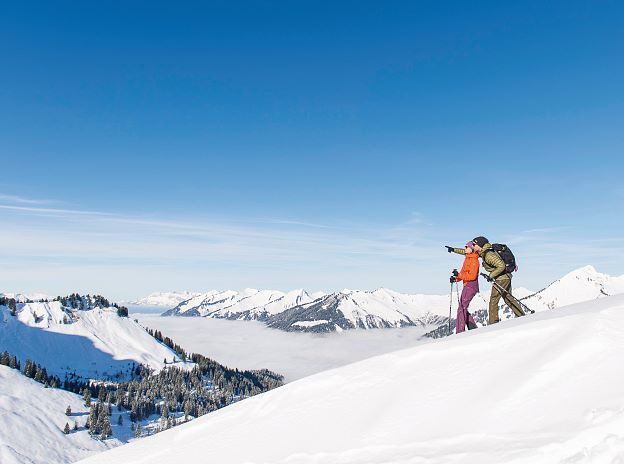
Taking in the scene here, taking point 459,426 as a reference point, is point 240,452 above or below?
below

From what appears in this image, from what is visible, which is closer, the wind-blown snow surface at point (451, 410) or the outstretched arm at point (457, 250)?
the wind-blown snow surface at point (451, 410)

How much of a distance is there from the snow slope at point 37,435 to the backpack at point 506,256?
619 ft

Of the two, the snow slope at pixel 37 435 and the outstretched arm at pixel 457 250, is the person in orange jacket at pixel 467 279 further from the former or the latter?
the snow slope at pixel 37 435

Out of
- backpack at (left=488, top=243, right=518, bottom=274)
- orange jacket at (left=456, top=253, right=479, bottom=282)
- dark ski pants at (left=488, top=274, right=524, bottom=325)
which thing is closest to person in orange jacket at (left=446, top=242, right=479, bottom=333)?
orange jacket at (left=456, top=253, right=479, bottom=282)

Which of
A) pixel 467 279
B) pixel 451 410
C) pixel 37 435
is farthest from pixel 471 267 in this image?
pixel 37 435

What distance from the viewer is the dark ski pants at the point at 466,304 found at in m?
18.7

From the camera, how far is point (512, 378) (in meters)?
8.35

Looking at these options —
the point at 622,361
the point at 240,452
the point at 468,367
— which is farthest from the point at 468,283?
the point at 240,452

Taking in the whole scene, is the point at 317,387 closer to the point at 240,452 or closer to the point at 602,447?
the point at 240,452

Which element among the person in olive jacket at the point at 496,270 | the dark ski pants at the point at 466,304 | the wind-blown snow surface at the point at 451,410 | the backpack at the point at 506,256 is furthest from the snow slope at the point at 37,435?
the backpack at the point at 506,256

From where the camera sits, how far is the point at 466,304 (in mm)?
19078

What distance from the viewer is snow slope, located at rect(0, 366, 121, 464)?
160125mm

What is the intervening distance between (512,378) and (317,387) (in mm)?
4727

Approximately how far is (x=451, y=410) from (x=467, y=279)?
11541 millimetres
